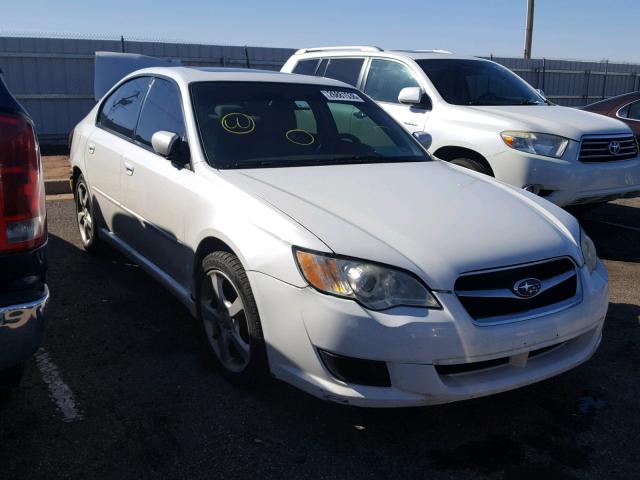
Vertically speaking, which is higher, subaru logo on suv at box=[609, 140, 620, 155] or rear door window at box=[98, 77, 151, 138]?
rear door window at box=[98, 77, 151, 138]

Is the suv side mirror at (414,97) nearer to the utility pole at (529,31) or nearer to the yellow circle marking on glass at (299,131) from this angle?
the yellow circle marking on glass at (299,131)

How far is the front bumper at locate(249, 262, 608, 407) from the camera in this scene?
8.64 feet

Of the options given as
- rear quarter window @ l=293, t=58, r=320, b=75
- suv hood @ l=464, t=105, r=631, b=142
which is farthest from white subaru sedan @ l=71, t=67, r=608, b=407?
rear quarter window @ l=293, t=58, r=320, b=75

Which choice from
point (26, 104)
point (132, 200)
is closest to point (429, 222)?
point (132, 200)

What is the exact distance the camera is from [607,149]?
6227 millimetres

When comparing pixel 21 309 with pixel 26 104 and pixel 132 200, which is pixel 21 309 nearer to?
pixel 132 200

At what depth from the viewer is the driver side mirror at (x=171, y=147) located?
3693mm

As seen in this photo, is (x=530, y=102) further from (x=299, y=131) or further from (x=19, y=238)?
(x=19, y=238)

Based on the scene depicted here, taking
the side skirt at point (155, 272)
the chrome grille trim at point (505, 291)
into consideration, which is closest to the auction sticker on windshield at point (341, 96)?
the side skirt at point (155, 272)

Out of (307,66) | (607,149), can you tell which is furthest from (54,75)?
(607,149)

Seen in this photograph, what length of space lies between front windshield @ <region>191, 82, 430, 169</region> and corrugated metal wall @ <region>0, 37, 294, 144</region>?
9852mm

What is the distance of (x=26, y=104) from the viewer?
12742 millimetres

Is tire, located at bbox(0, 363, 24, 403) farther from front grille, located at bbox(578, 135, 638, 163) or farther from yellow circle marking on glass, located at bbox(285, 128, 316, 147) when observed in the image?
front grille, located at bbox(578, 135, 638, 163)

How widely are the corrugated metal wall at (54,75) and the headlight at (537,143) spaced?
9784mm
